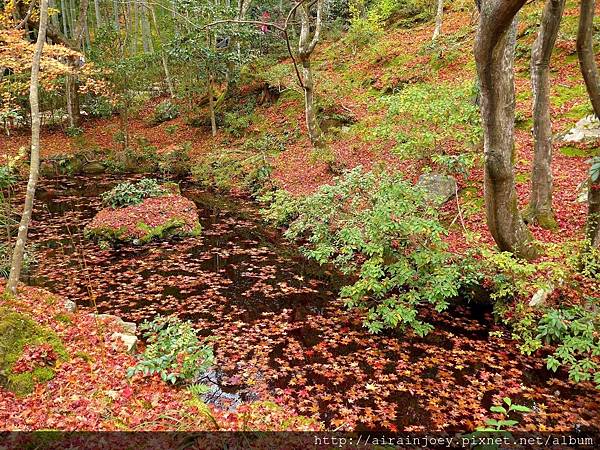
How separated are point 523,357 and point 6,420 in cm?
629

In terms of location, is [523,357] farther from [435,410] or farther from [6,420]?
[6,420]

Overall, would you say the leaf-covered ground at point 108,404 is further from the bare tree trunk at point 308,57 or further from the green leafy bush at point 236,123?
the green leafy bush at point 236,123

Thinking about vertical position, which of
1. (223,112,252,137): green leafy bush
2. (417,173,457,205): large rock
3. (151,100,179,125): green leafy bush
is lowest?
(417,173,457,205): large rock

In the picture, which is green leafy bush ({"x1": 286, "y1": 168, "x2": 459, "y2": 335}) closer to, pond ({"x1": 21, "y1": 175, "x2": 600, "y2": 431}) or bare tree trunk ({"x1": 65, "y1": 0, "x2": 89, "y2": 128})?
pond ({"x1": 21, "y1": 175, "x2": 600, "y2": 431})

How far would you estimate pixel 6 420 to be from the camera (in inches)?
155

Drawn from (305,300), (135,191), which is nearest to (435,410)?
(305,300)

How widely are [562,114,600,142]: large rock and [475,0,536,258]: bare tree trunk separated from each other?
231 inches

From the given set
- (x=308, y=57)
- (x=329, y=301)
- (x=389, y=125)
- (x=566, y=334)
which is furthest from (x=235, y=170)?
(x=566, y=334)

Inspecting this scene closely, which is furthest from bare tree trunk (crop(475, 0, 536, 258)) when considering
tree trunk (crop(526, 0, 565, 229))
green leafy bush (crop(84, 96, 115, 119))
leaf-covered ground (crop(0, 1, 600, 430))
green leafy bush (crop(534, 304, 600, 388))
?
green leafy bush (crop(84, 96, 115, 119))

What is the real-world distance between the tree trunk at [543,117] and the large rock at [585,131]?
4014mm

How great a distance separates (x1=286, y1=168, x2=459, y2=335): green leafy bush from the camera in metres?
6.48

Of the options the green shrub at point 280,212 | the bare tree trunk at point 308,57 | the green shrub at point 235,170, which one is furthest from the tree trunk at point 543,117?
the green shrub at point 235,170

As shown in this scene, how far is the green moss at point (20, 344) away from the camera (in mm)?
4512

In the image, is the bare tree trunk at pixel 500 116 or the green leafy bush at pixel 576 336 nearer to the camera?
the bare tree trunk at pixel 500 116
